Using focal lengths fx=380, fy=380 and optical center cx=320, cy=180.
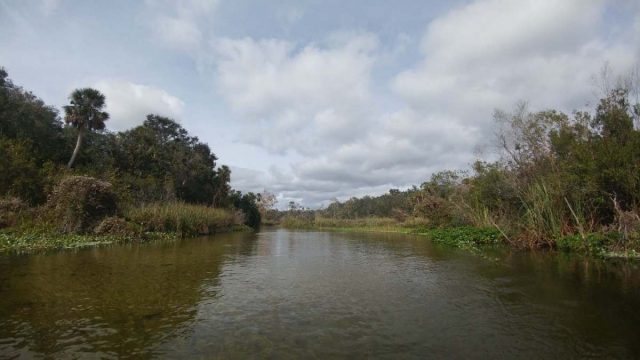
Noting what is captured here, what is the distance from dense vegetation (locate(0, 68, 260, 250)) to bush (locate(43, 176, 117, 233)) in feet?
0.16

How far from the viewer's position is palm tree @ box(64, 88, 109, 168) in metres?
34.2

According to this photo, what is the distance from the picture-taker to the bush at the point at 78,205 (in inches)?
822

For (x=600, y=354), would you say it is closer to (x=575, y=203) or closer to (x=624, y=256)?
(x=624, y=256)

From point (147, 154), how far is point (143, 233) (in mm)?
19921

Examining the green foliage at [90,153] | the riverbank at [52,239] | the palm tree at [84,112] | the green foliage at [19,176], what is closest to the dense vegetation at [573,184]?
the riverbank at [52,239]

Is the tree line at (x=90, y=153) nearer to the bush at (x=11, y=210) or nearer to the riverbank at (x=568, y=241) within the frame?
the bush at (x=11, y=210)

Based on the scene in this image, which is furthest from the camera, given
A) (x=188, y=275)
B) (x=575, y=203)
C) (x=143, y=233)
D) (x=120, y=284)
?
(x=143, y=233)

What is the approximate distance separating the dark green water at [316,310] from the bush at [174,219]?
37.3 feet

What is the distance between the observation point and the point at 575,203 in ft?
55.7

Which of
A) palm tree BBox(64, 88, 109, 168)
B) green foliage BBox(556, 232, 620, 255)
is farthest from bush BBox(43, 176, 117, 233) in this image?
green foliage BBox(556, 232, 620, 255)

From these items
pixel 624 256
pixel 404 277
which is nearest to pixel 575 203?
pixel 624 256

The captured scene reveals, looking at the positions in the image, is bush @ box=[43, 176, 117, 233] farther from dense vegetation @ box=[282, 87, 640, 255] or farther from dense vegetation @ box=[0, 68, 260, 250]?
dense vegetation @ box=[282, 87, 640, 255]

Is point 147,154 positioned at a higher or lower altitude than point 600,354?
higher

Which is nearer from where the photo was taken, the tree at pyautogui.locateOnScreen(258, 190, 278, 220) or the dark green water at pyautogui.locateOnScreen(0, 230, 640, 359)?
the dark green water at pyautogui.locateOnScreen(0, 230, 640, 359)
